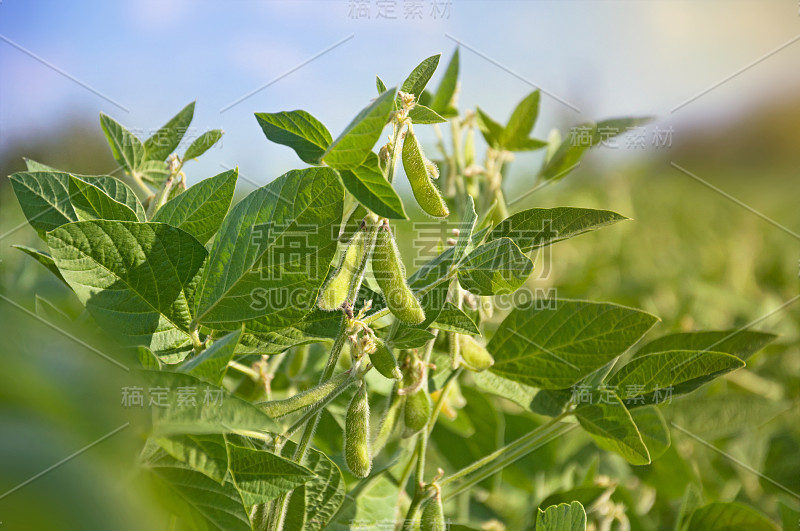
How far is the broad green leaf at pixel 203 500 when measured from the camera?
0.36m

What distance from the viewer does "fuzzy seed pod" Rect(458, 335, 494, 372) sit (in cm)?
59

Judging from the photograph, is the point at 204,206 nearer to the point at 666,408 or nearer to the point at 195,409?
the point at 195,409

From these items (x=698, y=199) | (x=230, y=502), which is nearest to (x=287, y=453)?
(x=230, y=502)

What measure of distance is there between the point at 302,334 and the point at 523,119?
21.0 inches

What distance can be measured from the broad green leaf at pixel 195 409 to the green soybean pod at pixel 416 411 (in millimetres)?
250

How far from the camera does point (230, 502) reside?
1.21ft

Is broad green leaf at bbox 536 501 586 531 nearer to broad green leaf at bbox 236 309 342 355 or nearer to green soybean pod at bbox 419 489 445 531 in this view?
green soybean pod at bbox 419 489 445 531

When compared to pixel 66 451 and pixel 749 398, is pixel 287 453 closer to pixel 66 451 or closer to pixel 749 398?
pixel 66 451

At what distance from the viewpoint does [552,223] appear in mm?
476

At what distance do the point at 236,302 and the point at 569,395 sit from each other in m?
0.38

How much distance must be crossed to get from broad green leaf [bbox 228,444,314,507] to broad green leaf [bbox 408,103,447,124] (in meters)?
0.26

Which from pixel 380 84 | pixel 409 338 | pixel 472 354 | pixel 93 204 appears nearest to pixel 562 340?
pixel 472 354

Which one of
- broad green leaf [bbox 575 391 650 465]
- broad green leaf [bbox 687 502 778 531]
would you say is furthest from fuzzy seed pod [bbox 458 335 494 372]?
broad green leaf [bbox 687 502 778 531]

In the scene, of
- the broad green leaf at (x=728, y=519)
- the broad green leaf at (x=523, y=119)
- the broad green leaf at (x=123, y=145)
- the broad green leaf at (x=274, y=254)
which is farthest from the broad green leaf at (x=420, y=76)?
the broad green leaf at (x=728, y=519)
